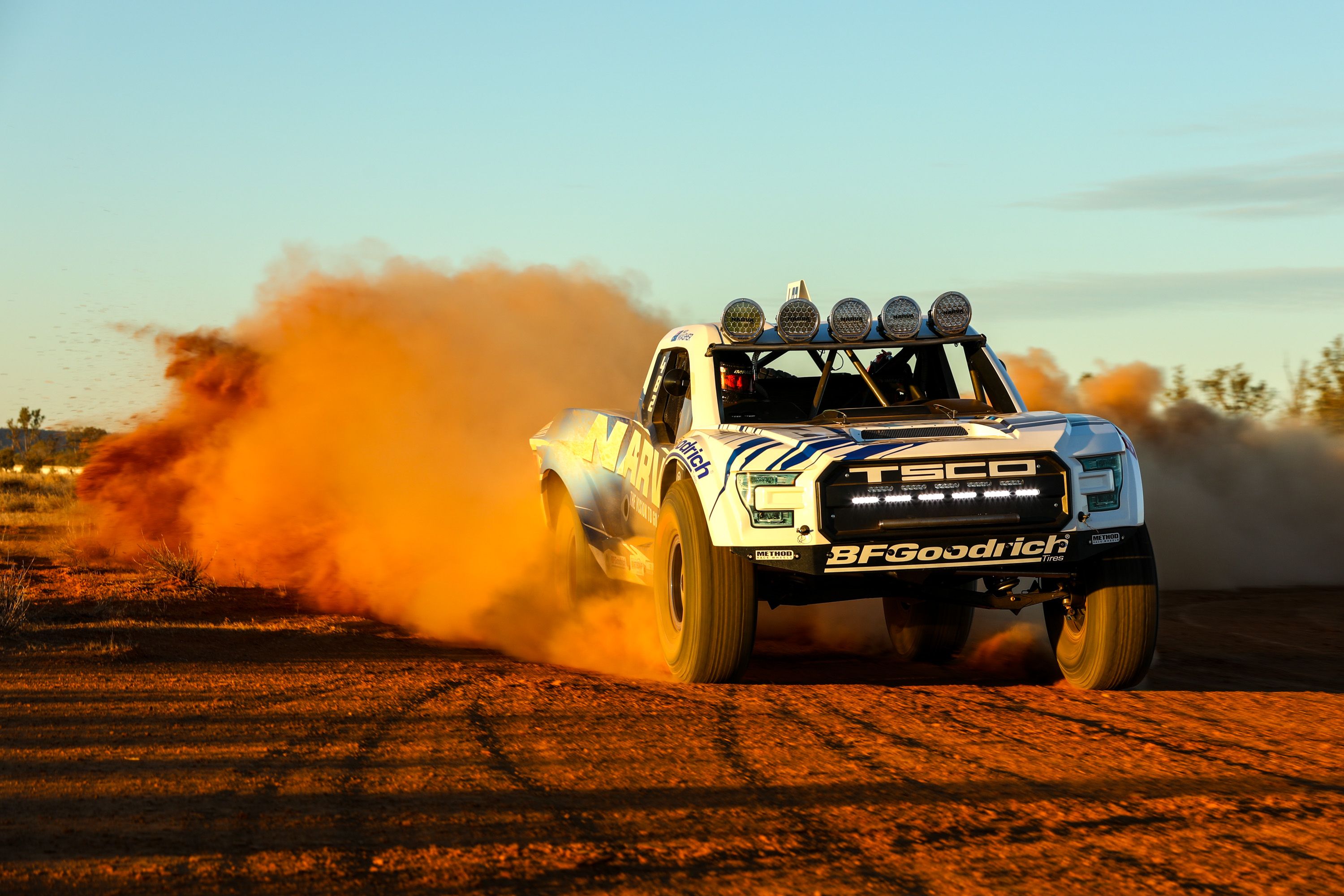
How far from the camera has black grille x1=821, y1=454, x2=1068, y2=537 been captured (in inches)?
241

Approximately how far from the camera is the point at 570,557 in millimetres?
9719

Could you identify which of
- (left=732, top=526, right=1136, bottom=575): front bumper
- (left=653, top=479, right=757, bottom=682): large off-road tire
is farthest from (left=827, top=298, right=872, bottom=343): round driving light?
(left=732, top=526, right=1136, bottom=575): front bumper

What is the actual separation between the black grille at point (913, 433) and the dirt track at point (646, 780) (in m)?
1.34

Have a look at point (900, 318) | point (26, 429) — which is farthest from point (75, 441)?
point (900, 318)

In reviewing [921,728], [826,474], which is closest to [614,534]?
[826,474]

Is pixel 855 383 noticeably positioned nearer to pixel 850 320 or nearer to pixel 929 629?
pixel 850 320

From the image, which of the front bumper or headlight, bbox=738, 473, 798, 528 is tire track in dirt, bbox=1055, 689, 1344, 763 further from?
headlight, bbox=738, 473, 798, 528

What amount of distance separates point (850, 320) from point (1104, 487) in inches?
74.5

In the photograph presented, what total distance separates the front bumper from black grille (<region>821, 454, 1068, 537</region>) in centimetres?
6

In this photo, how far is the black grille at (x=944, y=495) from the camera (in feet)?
20.1

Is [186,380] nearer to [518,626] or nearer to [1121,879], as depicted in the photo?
[518,626]

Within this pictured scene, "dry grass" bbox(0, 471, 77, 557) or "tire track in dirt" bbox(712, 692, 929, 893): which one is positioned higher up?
"tire track in dirt" bbox(712, 692, 929, 893)

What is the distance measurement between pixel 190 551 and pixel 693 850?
1264cm

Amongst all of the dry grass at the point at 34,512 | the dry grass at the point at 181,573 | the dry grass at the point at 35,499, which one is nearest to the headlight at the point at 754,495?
the dry grass at the point at 181,573
